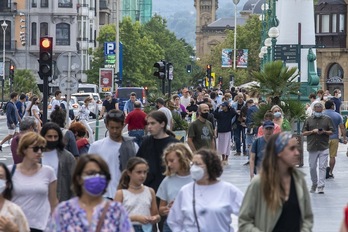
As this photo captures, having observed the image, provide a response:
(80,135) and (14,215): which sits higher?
(80,135)

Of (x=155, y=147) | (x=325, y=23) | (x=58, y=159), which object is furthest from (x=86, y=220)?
(x=325, y=23)

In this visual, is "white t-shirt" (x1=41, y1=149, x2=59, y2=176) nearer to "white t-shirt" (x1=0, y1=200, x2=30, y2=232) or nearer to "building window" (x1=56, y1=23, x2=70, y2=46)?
"white t-shirt" (x1=0, y1=200, x2=30, y2=232)

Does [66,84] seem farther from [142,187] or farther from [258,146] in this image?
[142,187]

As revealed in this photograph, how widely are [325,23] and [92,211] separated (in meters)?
115

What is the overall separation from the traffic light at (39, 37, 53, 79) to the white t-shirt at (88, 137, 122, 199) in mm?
12041

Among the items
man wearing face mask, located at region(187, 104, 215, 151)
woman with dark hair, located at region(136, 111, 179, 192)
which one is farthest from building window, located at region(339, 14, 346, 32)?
woman with dark hair, located at region(136, 111, 179, 192)

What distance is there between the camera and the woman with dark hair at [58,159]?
1373cm

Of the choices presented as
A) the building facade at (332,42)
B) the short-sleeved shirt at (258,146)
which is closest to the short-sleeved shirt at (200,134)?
the short-sleeved shirt at (258,146)

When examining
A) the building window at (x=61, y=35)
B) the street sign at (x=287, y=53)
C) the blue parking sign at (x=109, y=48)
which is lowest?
the street sign at (x=287, y=53)

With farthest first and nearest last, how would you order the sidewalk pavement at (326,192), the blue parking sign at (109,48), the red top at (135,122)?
the blue parking sign at (109,48)
the red top at (135,122)
the sidewalk pavement at (326,192)

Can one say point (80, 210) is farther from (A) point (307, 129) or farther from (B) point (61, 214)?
(A) point (307, 129)

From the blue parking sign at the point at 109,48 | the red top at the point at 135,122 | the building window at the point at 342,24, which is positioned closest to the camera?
the red top at the point at 135,122

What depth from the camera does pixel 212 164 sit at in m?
11.2

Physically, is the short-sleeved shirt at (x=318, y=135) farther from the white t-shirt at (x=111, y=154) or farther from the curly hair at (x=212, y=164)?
the curly hair at (x=212, y=164)
